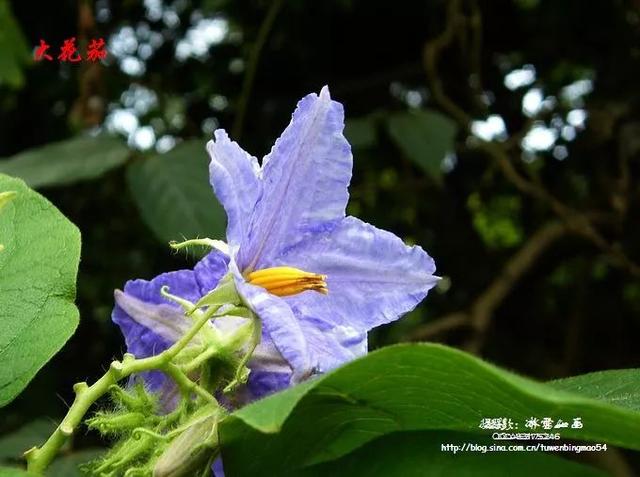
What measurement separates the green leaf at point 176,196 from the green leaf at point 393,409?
2.68 ft

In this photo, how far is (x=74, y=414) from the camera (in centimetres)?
57

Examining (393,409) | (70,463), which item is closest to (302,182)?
(393,409)

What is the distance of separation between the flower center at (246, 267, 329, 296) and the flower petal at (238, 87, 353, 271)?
0.08ft

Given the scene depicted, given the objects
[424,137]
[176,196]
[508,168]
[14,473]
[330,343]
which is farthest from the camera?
[508,168]

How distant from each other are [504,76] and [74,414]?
2284 millimetres

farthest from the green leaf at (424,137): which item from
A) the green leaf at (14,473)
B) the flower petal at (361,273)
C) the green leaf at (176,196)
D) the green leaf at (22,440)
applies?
the green leaf at (14,473)

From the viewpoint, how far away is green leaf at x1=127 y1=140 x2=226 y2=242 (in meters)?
1.47

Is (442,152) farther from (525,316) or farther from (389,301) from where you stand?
(389,301)

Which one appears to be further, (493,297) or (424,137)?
(493,297)

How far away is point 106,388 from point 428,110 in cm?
178

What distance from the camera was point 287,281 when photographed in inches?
25.6

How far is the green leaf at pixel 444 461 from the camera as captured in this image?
635 mm

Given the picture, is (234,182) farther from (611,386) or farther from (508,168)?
(508,168)

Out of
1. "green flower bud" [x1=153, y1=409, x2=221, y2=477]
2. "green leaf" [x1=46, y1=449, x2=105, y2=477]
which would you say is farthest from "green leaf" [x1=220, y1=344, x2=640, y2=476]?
"green leaf" [x1=46, y1=449, x2=105, y2=477]
